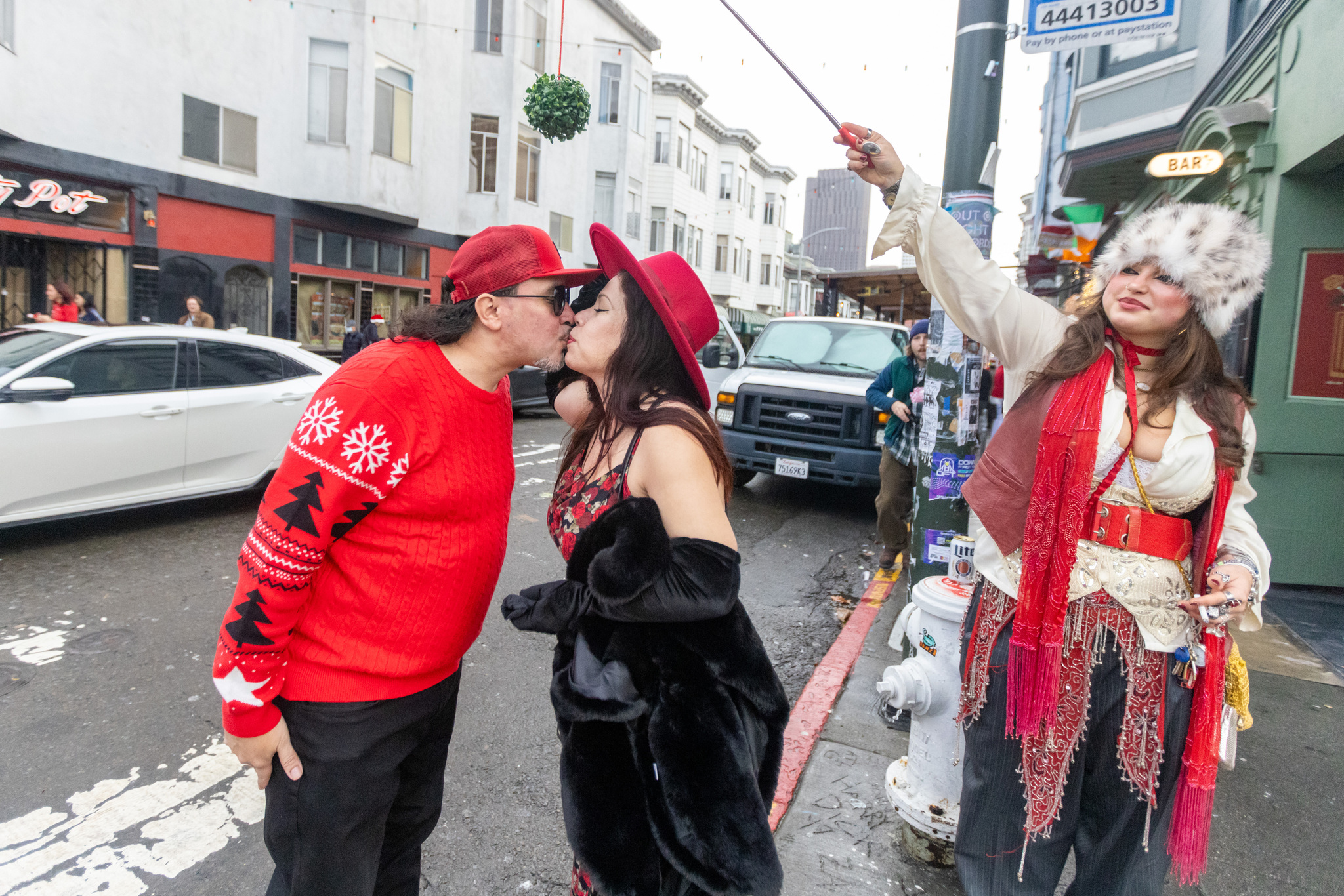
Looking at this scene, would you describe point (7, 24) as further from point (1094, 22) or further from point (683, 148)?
point (683, 148)

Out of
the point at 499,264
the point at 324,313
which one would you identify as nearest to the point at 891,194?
the point at 499,264

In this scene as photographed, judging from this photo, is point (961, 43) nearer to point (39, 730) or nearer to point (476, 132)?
point (39, 730)

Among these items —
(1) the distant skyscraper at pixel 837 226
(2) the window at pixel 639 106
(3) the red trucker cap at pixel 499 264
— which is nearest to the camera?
(3) the red trucker cap at pixel 499 264

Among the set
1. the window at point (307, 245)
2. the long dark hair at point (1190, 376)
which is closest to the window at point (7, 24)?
the window at point (307, 245)

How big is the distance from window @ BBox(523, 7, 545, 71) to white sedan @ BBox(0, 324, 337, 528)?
18.4 meters

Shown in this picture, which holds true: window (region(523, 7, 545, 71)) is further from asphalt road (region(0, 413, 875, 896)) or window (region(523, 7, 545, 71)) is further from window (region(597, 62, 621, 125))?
asphalt road (region(0, 413, 875, 896))

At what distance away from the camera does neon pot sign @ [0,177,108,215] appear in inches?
495

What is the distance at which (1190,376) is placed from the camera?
1976 mm

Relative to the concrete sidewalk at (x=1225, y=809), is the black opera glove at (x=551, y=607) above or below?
above

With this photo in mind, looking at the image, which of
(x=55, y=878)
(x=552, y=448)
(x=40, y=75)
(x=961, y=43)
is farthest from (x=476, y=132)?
(x=55, y=878)

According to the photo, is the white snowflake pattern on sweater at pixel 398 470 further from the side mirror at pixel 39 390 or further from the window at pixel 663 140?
the window at pixel 663 140

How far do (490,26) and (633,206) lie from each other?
11.2m

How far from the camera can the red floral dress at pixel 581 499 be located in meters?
1.65

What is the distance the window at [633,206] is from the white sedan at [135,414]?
25.2 meters
